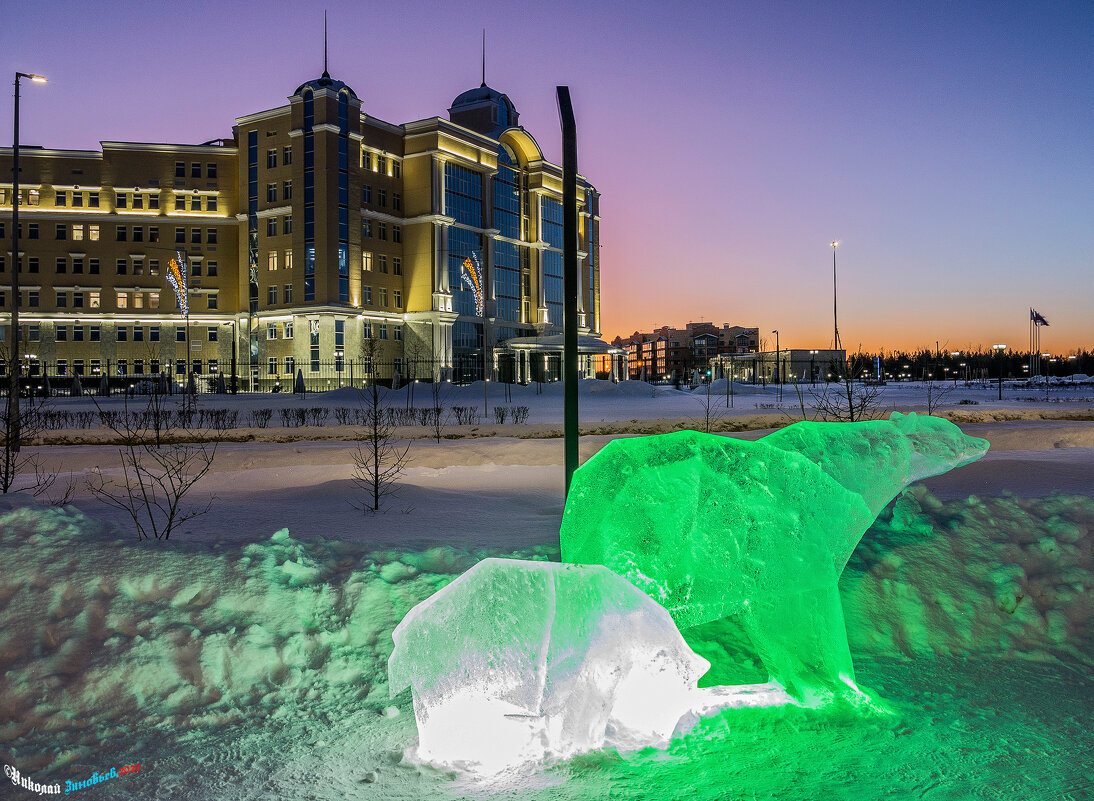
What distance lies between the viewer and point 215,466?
48.5 feet

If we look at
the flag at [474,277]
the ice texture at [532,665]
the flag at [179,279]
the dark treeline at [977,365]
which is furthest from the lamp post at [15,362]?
the dark treeline at [977,365]

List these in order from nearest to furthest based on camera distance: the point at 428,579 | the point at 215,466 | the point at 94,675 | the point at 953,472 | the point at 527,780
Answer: the point at 527,780 → the point at 94,675 → the point at 428,579 → the point at 953,472 → the point at 215,466

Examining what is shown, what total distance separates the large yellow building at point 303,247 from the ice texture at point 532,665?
51763mm

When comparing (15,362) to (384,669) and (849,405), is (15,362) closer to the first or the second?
(384,669)

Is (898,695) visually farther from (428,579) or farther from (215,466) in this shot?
(215,466)

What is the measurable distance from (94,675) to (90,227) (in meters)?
76.8

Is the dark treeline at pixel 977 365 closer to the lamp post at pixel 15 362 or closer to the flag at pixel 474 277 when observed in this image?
the flag at pixel 474 277

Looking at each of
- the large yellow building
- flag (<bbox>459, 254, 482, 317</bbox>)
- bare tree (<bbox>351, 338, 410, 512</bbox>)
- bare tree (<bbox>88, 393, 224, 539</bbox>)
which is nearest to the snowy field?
bare tree (<bbox>88, 393, 224, 539</bbox>)

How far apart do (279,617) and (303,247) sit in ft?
184

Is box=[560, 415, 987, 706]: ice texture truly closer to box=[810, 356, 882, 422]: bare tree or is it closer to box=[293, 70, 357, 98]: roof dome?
box=[810, 356, 882, 422]: bare tree

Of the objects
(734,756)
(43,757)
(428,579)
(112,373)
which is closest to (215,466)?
(428,579)

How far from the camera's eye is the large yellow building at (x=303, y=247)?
56.9 meters

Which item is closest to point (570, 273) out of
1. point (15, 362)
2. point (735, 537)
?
point (735, 537)

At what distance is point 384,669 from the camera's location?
209 inches
